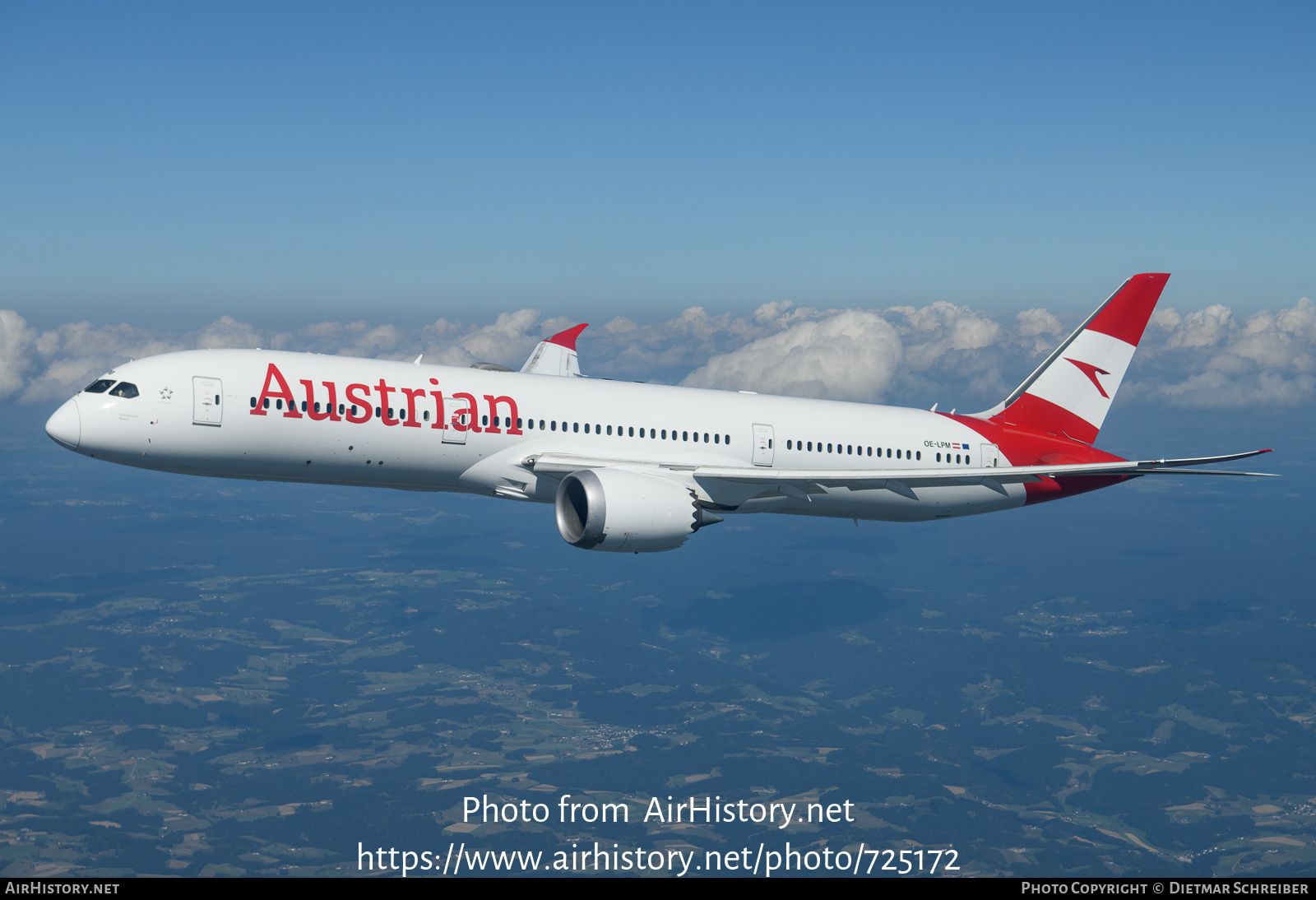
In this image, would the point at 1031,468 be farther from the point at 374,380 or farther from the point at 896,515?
the point at 374,380

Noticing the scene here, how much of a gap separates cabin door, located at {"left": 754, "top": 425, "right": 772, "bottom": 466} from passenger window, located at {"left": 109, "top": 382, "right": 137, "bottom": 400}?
23.3 meters

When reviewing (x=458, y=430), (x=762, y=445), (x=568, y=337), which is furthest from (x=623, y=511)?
(x=568, y=337)

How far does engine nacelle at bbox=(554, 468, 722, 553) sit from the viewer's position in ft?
103

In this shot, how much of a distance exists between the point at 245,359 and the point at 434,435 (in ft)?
23.7

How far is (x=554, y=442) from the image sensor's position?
34.5m

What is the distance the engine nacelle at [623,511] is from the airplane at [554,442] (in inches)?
2.6

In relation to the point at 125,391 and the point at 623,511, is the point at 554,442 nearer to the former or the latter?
the point at 623,511

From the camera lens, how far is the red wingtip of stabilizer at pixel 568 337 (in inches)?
2133

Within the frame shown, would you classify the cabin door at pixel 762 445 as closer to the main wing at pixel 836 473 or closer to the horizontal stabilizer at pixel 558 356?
the main wing at pixel 836 473

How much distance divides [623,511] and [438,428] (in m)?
7.85

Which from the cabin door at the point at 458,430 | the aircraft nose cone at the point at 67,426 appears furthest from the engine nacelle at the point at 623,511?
the aircraft nose cone at the point at 67,426
